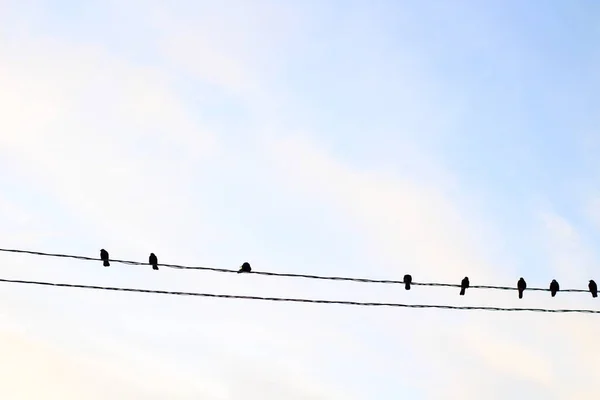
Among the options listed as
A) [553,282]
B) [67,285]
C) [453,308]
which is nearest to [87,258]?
[67,285]

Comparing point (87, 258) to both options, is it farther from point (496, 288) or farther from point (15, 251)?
point (496, 288)

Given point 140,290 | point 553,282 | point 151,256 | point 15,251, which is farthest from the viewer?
point 553,282

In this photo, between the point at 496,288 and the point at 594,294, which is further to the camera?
the point at 594,294

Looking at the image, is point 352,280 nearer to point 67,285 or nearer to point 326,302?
point 326,302

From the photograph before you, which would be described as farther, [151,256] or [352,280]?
[151,256]

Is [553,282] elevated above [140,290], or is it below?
above

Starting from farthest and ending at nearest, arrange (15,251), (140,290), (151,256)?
(151,256)
(140,290)
(15,251)

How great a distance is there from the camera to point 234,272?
19766 mm

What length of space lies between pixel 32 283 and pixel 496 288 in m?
12.5

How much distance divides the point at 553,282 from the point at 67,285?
774 inches

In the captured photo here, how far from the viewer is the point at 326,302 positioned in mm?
20516

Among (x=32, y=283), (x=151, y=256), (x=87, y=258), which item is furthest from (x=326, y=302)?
(x=151, y=256)

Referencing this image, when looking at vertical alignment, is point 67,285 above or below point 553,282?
below

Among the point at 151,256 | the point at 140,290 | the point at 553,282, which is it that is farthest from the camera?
the point at 553,282
